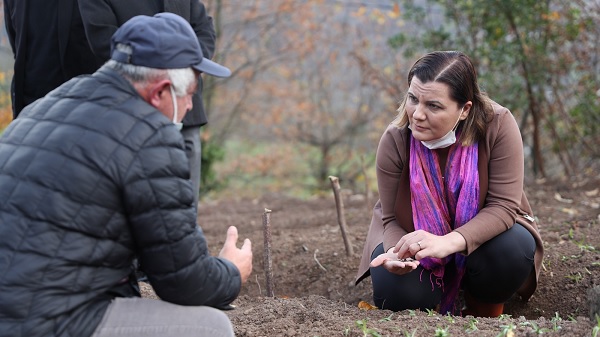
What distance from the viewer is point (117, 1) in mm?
3965

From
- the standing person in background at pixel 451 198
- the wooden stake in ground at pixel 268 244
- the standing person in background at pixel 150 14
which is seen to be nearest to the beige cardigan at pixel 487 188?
the standing person in background at pixel 451 198

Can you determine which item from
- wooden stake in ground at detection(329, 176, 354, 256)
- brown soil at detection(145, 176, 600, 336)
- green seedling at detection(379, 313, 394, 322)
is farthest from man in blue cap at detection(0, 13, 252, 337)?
wooden stake in ground at detection(329, 176, 354, 256)

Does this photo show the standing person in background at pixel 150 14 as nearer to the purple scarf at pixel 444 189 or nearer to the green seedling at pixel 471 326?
the purple scarf at pixel 444 189

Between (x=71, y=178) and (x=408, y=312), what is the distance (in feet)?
6.15

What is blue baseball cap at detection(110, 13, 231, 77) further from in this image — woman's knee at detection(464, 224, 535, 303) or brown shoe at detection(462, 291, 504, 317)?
brown shoe at detection(462, 291, 504, 317)

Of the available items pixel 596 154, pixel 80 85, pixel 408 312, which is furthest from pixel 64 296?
pixel 596 154

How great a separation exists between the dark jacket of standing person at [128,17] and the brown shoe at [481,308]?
1.79 m

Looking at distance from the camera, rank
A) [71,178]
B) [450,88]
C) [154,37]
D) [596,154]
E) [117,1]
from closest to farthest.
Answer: [71,178] → [154,37] → [450,88] → [117,1] → [596,154]

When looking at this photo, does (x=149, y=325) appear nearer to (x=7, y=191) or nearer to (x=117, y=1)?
(x=7, y=191)

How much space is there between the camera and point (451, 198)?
3654mm

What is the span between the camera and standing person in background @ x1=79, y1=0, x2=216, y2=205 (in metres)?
3.88

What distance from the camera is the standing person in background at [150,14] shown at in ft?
12.7

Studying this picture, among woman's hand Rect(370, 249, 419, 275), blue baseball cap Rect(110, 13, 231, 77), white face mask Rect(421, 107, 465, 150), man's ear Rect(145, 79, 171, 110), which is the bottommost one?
woman's hand Rect(370, 249, 419, 275)

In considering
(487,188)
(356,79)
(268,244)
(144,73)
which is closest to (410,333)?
(487,188)
